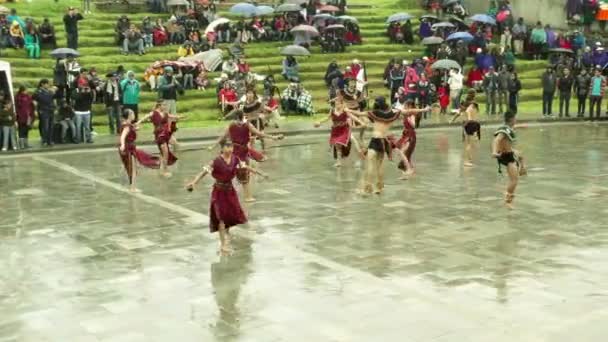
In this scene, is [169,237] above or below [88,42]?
below

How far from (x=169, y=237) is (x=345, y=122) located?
671 centimetres

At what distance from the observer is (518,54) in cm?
3853

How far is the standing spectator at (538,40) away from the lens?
37.5 meters

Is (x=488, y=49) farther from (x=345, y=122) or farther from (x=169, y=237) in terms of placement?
(x=169, y=237)

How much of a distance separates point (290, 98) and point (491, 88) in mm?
6728

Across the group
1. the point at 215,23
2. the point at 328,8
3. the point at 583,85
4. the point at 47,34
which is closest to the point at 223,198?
the point at 583,85

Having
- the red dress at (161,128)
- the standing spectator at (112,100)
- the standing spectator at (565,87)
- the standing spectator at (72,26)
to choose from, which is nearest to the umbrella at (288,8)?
the standing spectator at (72,26)

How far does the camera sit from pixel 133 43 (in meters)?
32.8

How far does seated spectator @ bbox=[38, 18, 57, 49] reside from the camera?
31934 millimetres

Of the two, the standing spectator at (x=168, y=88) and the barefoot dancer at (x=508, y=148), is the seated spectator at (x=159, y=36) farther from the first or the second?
the barefoot dancer at (x=508, y=148)

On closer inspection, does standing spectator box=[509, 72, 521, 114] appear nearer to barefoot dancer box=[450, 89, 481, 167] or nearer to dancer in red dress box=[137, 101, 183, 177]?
barefoot dancer box=[450, 89, 481, 167]

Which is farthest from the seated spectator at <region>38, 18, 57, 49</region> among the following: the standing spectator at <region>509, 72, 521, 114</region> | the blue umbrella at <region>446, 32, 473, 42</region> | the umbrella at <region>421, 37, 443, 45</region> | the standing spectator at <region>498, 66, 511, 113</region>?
the standing spectator at <region>509, 72, 521, 114</region>

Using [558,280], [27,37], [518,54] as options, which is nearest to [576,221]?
[558,280]

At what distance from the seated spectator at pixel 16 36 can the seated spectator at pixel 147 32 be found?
4369 mm
